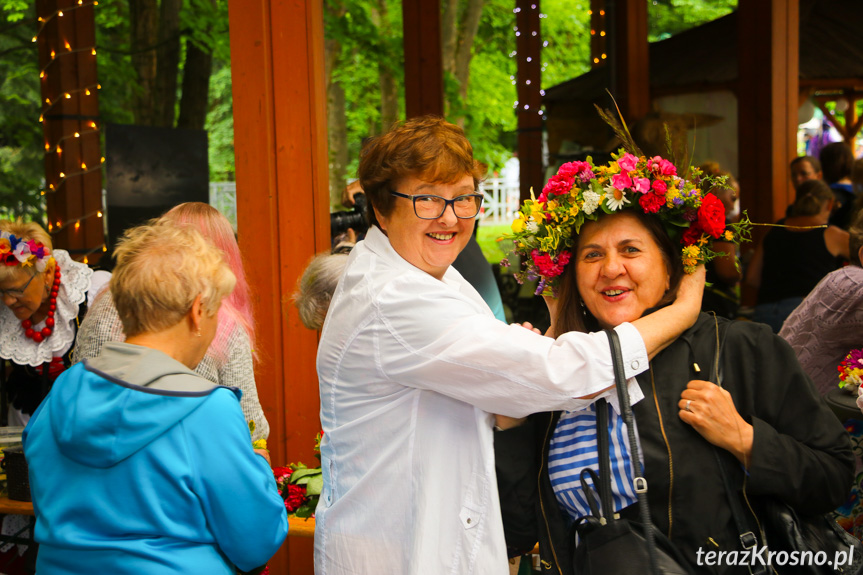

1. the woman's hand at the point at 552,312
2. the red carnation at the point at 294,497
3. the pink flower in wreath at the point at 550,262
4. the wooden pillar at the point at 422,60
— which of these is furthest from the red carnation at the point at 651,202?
the wooden pillar at the point at 422,60

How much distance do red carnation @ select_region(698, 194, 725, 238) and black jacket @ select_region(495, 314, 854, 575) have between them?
23 centimetres

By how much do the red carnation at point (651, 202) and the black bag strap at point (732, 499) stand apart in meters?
0.35

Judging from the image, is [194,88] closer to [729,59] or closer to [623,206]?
[729,59]

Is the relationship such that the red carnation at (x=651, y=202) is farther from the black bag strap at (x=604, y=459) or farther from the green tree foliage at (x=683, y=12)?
the green tree foliage at (x=683, y=12)

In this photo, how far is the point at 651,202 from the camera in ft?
6.59

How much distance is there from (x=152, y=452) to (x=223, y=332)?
51.4 inches

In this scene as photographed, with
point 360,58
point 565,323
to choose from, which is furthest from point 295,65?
point 360,58

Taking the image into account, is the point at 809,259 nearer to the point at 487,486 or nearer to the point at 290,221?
the point at 290,221

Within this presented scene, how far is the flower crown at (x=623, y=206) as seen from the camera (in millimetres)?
2020

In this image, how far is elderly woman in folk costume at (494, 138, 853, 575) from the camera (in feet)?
6.08

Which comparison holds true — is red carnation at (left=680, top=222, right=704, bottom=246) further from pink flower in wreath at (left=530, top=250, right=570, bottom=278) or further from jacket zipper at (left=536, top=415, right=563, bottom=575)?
jacket zipper at (left=536, top=415, right=563, bottom=575)

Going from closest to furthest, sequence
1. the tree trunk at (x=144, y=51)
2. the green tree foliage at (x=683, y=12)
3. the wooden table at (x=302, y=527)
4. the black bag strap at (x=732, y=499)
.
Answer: the black bag strap at (x=732, y=499)
the wooden table at (x=302, y=527)
the tree trunk at (x=144, y=51)
the green tree foliage at (x=683, y=12)

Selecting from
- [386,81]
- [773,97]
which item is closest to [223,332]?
[773,97]

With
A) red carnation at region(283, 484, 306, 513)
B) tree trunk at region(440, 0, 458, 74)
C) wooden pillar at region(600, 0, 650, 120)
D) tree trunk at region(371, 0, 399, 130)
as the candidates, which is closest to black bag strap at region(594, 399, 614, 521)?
red carnation at region(283, 484, 306, 513)
